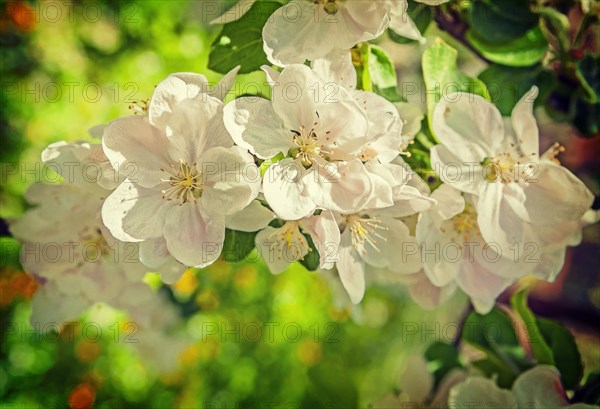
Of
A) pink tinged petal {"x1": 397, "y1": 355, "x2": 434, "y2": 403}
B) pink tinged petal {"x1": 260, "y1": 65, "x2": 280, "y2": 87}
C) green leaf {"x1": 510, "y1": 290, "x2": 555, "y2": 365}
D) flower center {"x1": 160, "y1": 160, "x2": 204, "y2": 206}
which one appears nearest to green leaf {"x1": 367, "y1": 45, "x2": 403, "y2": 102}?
pink tinged petal {"x1": 260, "y1": 65, "x2": 280, "y2": 87}

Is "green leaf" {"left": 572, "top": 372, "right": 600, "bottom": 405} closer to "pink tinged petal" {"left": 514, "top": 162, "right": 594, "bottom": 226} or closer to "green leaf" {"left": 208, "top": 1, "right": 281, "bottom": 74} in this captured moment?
"pink tinged petal" {"left": 514, "top": 162, "right": 594, "bottom": 226}

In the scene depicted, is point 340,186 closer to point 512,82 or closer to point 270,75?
point 270,75

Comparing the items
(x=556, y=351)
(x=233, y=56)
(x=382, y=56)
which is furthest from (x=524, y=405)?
(x=233, y=56)

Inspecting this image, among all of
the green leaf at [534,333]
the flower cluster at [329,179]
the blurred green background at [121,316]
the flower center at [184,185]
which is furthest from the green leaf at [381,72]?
the blurred green background at [121,316]

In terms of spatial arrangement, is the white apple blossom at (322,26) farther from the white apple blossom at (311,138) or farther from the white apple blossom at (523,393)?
the white apple blossom at (523,393)

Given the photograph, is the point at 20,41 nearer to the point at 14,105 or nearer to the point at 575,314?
the point at 14,105
